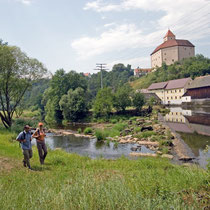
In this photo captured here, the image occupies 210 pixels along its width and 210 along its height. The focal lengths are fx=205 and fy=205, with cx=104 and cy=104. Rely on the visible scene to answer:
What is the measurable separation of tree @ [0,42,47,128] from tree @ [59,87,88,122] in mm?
16390

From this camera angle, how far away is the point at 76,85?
156ft

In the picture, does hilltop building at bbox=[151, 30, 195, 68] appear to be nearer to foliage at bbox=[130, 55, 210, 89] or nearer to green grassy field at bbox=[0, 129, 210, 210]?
foliage at bbox=[130, 55, 210, 89]

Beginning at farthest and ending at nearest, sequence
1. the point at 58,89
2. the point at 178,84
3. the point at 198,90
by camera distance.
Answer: the point at 178,84, the point at 198,90, the point at 58,89

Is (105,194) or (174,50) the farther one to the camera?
(174,50)

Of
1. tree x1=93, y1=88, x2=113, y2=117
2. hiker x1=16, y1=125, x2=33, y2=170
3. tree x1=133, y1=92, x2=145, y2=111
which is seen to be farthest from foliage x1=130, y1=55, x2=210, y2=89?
hiker x1=16, y1=125, x2=33, y2=170

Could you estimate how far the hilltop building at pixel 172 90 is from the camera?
187ft

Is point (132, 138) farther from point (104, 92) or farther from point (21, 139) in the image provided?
point (104, 92)

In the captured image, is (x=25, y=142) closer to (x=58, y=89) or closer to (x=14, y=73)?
(x=14, y=73)

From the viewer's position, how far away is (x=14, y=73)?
2277cm

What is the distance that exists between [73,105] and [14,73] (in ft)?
62.6

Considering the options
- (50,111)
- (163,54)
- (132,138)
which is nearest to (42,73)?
(132,138)

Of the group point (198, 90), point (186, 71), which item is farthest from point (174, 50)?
point (198, 90)

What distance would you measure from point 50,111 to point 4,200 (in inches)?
1650

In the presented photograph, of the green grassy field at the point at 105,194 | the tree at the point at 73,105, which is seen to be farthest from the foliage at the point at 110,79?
the green grassy field at the point at 105,194
